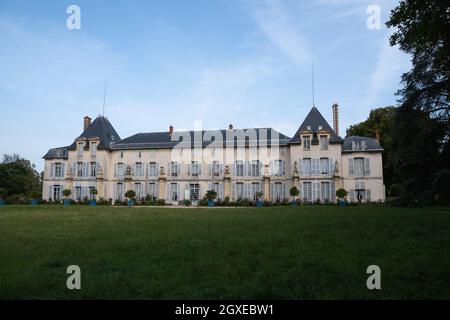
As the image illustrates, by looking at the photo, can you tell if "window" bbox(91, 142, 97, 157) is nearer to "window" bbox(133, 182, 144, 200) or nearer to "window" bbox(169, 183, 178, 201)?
"window" bbox(133, 182, 144, 200)

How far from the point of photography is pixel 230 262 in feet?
18.3

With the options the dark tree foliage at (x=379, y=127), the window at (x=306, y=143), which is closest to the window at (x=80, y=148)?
the window at (x=306, y=143)

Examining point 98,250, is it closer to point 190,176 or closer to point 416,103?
point 416,103

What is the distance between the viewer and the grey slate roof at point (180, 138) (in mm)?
31556

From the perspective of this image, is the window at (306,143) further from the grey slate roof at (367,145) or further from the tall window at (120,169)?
the tall window at (120,169)

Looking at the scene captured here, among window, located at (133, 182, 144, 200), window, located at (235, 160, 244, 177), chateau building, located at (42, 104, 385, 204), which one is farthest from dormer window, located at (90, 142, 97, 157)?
window, located at (235, 160, 244, 177)

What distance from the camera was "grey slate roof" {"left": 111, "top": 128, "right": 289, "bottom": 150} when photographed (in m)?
31.6

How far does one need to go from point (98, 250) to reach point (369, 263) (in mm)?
4685

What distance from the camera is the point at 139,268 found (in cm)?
529

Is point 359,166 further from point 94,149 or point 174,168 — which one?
point 94,149

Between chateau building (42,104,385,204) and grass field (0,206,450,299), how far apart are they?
20163mm

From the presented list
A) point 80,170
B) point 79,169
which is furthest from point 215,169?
point 79,169
